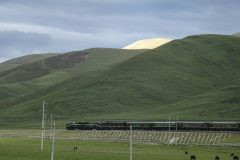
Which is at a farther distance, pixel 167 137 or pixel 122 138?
pixel 122 138

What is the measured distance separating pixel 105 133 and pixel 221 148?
46.1 m

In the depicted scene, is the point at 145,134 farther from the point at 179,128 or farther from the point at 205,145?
the point at 205,145

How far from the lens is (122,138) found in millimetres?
130750

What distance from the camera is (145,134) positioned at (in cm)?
13362

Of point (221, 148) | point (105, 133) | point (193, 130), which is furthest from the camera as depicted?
point (105, 133)

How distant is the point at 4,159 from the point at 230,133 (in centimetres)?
6308

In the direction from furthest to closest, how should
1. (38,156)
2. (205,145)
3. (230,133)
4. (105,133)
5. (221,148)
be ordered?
(105,133)
(230,133)
(205,145)
(221,148)
(38,156)

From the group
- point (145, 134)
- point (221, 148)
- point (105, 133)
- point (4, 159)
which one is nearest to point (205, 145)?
point (221, 148)

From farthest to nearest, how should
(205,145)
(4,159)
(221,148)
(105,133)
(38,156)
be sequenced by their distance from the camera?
1. (105,133)
2. (205,145)
3. (221,148)
4. (38,156)
5. (4,159)

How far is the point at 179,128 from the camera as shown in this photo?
130 meters

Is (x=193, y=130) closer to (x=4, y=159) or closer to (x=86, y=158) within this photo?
(x=86, y=158)

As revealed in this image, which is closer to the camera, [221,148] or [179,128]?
[221,148]

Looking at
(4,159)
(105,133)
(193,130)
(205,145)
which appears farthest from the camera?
(105,133)

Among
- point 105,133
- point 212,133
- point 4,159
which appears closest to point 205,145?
point 212,133
